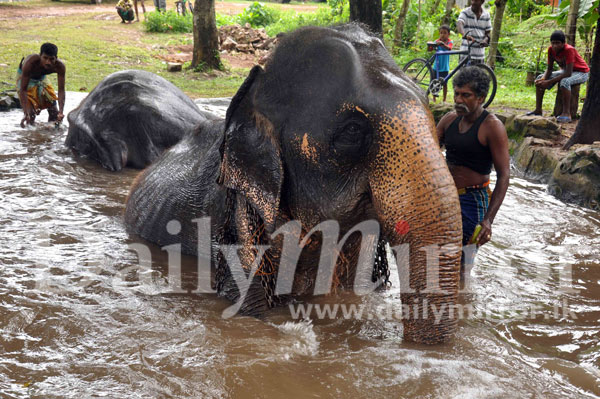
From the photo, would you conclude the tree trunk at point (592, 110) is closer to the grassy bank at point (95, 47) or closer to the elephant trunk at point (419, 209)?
the elephant trunk at point (419, 209)

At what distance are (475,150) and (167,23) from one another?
21602 millimetres

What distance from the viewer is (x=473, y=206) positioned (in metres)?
3.85

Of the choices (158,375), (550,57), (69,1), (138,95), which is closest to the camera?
(158,375)

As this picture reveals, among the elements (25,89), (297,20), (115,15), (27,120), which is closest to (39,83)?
(25,89)

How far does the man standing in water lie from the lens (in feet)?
27.2

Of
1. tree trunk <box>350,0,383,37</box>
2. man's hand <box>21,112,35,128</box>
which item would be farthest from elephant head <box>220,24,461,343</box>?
man's hand <box>21,112,35,128</box>

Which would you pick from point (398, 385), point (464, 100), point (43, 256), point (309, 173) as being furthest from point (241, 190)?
point (43, 256)

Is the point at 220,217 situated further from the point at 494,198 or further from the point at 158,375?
the point at 494,198

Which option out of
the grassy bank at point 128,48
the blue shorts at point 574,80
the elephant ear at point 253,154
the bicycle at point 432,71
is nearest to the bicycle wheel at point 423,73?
the bicycle at point 432,71

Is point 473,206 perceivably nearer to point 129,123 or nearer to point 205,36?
point 129,123

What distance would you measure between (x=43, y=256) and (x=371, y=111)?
2.80 m

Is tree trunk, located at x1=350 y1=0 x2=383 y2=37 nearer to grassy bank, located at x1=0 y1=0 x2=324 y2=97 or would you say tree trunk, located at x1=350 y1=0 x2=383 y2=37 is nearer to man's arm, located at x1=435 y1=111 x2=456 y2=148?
man's arm, located at x1=435 y1=111 x2=456 y2=148

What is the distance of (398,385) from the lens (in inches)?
105

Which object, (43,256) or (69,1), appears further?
(69,1)
